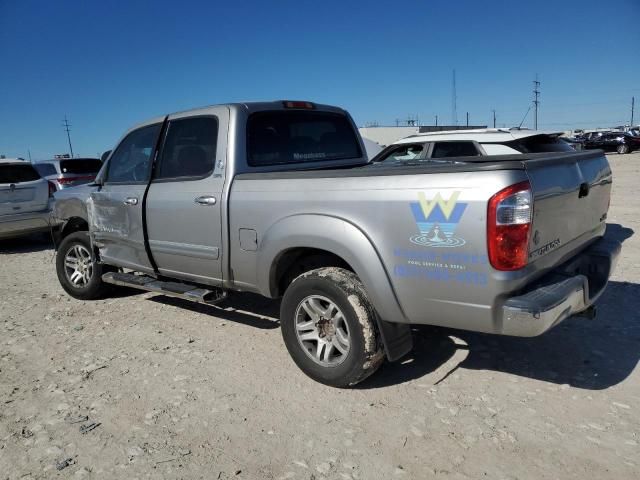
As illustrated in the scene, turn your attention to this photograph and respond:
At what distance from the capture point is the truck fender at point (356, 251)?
3025mm

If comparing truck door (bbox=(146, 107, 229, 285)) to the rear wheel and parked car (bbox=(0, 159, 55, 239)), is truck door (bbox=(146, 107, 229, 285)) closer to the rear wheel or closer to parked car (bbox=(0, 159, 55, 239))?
parked car (bbox=(0, 159, 55, 239))

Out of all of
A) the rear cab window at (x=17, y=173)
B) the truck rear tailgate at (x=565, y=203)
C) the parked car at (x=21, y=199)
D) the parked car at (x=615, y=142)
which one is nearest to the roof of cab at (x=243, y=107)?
the truck rear tailgate at (x=565, y=203)

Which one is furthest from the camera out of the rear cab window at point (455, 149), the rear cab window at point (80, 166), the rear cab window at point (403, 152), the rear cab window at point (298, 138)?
the rear cab window at point (80, 166)

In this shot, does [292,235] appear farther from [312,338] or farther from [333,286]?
A: [312,338]

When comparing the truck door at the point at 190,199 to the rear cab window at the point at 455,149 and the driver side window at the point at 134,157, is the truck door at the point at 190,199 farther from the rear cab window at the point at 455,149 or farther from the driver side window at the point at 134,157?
the rear cab window at the point at 455,149

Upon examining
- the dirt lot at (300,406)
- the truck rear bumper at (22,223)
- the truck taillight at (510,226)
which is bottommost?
the dirt lot at (300,406)

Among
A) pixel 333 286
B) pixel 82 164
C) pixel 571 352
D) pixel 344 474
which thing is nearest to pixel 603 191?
pixel 571 352

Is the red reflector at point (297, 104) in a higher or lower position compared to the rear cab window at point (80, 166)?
higher

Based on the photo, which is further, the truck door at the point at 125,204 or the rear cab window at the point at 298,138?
the truck door at the point at 125,204

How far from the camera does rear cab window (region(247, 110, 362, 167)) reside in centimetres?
417

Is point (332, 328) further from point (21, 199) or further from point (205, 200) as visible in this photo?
point (21, 199)

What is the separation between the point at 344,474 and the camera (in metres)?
2.58

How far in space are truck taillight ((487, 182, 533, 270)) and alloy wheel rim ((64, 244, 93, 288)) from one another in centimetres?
472

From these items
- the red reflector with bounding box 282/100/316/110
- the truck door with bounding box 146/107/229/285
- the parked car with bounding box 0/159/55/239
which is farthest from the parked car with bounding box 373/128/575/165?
the parked car with bounding box 0/159/55/239
